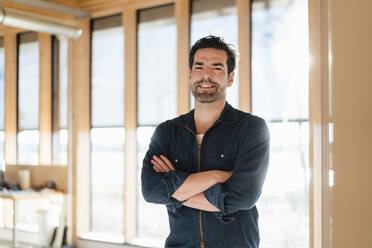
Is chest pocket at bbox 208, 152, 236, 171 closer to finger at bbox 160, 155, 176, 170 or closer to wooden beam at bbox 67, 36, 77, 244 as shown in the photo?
finger at bbox 160, 155, 176, 170

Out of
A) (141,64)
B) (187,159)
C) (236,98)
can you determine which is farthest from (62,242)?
(187,159)

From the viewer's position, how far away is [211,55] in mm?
1990

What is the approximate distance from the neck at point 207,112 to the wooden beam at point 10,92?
164 inches

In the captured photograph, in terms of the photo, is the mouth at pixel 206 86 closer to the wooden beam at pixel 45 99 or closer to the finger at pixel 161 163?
the finger at pixel 161 163

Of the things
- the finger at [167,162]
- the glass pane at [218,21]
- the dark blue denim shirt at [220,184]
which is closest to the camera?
the dark blue denim shirt at [220,184]

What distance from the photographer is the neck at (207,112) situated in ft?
6.63

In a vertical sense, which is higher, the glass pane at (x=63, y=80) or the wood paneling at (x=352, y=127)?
the glass pane at (x=63, y=80)

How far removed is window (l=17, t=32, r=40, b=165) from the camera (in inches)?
218

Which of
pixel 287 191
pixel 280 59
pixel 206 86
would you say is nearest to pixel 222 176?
pixel 206 86

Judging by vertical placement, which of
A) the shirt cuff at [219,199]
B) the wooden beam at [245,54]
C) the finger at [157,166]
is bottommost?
the shirt cuff at [219,199]

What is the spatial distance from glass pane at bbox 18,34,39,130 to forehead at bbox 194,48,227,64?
4.07 m

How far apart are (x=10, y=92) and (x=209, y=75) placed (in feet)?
14.2

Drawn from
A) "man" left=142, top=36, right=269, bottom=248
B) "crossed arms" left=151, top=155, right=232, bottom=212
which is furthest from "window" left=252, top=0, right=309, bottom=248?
"crossed arms" left=151, top=155, right=232, bottom=212

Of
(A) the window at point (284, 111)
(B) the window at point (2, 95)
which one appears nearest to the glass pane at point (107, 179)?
(B) the window at point (2, 95)
